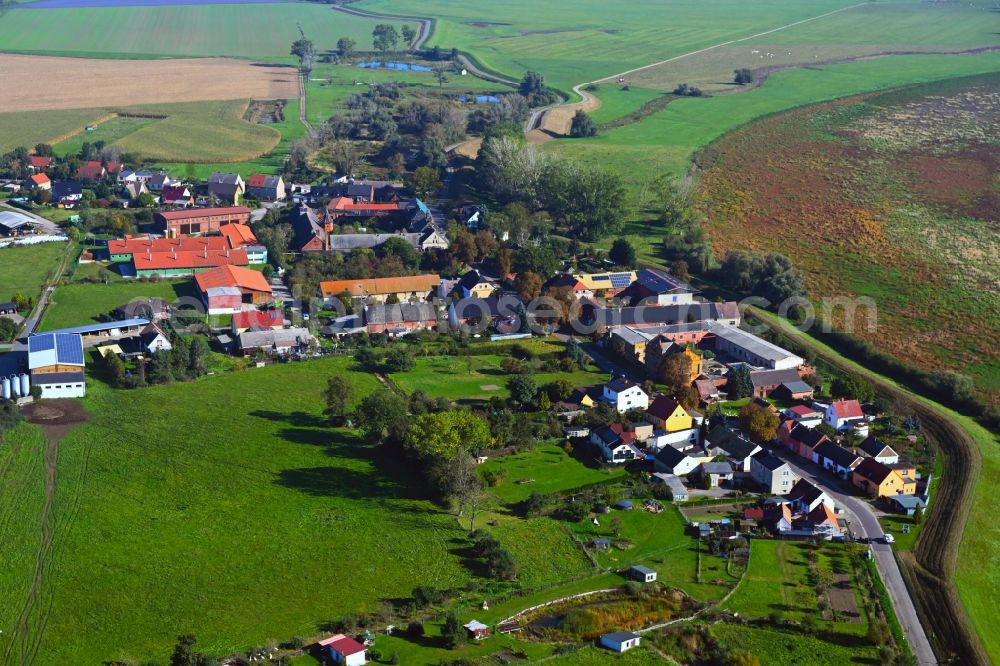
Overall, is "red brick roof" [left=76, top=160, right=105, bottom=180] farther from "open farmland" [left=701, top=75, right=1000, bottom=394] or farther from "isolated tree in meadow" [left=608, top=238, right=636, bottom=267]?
"open farmland" [left=701, top=75, right=1000, bottom=394]

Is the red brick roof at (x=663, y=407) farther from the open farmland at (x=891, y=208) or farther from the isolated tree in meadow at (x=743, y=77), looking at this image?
the isolated tree in meadow at (x=743, y=77)

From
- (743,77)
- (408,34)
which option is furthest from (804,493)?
(408,34)

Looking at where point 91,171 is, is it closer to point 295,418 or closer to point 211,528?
point 295,418

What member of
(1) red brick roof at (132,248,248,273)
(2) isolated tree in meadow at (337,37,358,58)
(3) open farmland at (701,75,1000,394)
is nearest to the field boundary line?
(3) open farmland at (701,75,1000,394)

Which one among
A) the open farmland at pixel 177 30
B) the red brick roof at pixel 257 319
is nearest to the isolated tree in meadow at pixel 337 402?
the red brick roof at pixel 257 319

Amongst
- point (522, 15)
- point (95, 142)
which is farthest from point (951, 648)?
point (522, 15)

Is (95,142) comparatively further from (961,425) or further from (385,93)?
(961,425)
